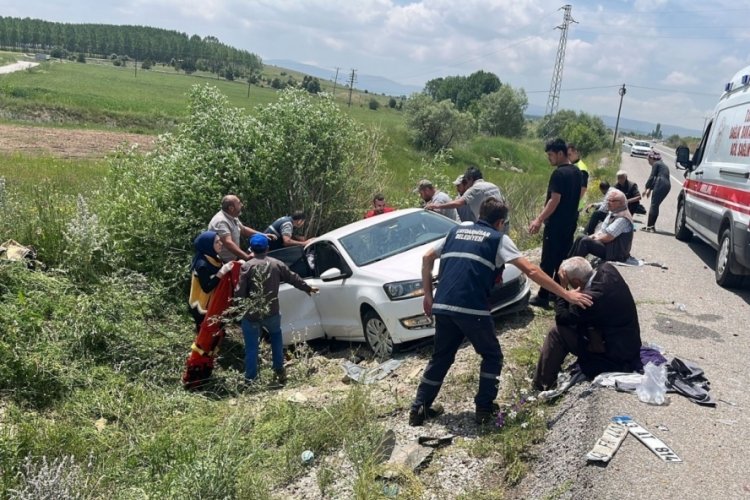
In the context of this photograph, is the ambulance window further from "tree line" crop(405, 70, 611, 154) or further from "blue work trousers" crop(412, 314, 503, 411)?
"tree line" crop(405, 70, 611, 154)

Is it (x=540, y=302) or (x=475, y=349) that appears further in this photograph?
(x=540, y=302)

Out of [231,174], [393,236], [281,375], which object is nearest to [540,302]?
[393,236]

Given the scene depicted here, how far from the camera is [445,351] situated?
15.1 ft

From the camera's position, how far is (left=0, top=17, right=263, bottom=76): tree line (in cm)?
14775

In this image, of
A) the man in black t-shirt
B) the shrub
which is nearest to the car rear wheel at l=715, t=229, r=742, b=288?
the man in black t-shirt

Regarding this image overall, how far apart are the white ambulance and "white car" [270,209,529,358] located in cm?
302

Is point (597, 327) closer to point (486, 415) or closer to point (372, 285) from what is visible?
point (486, 415)

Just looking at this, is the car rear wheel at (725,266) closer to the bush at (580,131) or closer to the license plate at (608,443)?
the license plate at (608,443)

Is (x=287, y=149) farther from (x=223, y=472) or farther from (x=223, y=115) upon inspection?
(x=223, y=472)

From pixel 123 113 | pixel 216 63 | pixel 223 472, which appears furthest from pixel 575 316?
pixel 216 63

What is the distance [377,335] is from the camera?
6793mm

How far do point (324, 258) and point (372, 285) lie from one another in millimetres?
1146

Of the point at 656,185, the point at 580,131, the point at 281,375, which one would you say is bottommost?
the point at 281,375

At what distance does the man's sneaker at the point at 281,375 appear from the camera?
263 inches
